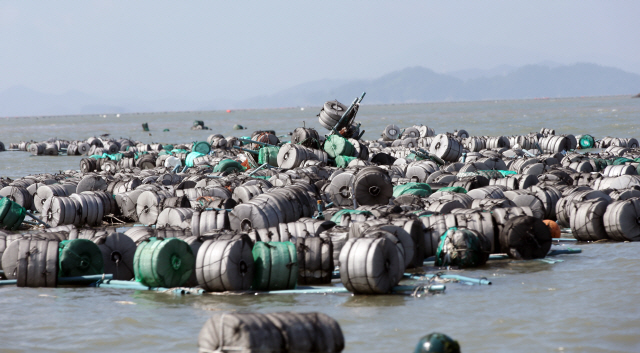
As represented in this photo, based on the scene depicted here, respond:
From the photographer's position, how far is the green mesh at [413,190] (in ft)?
74.4

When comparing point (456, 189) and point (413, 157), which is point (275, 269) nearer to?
point (456, 189)

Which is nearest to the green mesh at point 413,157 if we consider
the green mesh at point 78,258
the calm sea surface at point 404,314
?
the calm sea surface at point 404,314

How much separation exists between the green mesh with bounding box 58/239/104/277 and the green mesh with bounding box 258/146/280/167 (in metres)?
16.4

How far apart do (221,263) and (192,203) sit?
8.97m

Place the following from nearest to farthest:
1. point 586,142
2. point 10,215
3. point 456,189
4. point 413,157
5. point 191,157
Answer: point 10,215
point 456,189
point 413,157
point 191,157
point 586,142

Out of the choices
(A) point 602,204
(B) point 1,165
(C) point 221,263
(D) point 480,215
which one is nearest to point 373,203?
(D) point 480,215

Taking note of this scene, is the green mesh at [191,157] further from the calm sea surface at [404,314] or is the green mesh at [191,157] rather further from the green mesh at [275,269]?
the green mesh at [275,269]

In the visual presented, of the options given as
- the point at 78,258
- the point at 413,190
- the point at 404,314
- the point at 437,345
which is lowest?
the point at 404,314

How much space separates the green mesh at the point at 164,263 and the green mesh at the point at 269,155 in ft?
56.0

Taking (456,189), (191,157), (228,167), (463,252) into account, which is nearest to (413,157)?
(228,167)

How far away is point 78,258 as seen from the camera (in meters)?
15.0

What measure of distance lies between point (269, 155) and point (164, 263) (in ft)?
58.0

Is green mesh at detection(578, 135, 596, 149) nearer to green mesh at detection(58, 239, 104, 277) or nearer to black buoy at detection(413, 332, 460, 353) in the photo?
green mesh at detection(58, 239, 104, 277)

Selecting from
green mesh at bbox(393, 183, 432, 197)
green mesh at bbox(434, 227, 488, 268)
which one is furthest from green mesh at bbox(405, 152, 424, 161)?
green mesh at bbox(434, 227, 488, 268)
